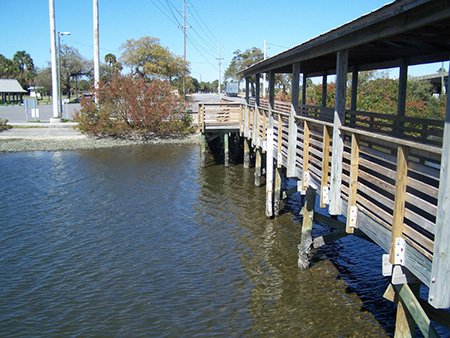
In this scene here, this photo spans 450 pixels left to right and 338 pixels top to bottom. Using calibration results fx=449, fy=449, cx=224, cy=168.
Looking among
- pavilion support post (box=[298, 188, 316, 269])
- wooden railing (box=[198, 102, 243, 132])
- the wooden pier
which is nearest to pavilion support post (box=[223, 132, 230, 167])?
wooden railing (box=[198, 102, 243, 132])

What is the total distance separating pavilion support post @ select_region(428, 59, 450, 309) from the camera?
4125 millimetres

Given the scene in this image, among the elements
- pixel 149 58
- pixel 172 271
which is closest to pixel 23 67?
pixel 149 58

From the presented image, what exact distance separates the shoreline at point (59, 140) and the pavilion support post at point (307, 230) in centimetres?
2082

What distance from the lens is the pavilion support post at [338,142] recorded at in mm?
6902

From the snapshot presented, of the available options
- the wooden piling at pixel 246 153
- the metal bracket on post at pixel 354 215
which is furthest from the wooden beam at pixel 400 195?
the wooden piling at pixel 246 153

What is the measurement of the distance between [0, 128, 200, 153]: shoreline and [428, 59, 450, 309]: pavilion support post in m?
25.5

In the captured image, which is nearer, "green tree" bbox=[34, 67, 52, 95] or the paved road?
the paved road

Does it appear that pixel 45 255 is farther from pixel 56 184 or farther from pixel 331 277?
pixel 56 184

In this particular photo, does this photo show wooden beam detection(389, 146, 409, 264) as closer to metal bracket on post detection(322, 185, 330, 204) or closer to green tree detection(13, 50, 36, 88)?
metal bracket on post detection(322, 185, 330, 204)

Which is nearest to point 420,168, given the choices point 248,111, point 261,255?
point 261,255

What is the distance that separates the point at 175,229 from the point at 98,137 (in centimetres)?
1958

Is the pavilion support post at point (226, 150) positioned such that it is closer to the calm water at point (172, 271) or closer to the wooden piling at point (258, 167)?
the wooden piling at point (258, 167)

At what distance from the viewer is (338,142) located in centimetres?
690

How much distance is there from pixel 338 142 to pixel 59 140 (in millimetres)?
25577
